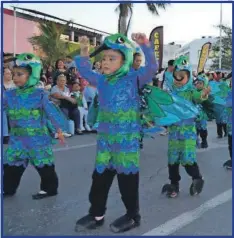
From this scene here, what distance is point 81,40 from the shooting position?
437cm

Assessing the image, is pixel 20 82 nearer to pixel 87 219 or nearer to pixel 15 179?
pixel 15 179

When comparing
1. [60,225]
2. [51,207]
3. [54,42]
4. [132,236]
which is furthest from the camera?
[54,42]

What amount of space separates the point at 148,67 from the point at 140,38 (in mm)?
263

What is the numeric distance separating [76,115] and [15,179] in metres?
5.99

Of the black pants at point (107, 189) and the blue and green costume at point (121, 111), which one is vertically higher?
the blue and green costume at point (121, 111)

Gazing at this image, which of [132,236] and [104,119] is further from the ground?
[104,119]

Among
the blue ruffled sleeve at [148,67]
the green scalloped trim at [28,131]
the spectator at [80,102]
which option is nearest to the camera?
the blue ruffled sleeve at [148,67]

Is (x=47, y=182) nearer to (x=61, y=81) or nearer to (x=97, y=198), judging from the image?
(x=97, y=198)

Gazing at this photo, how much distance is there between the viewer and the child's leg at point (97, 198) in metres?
4.14

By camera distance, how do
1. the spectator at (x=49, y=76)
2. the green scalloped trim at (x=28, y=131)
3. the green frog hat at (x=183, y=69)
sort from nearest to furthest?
the green scalloped trim at (x=28, y=131)
the green frog hat at (x=183, y=69)
the spectator at (x=49, y=76)

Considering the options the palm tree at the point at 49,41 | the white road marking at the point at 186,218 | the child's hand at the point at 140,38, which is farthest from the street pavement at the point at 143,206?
the palm tree at the point at 49,41

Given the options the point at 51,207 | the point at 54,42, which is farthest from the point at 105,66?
the point at 54,42

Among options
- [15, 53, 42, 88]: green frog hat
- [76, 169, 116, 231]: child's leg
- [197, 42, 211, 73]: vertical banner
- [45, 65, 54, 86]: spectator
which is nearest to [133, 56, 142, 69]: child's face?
[76, 169, 116, 231]: child's leg

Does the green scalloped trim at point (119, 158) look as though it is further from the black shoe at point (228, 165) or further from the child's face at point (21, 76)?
the black shoe at point (228, 165)
